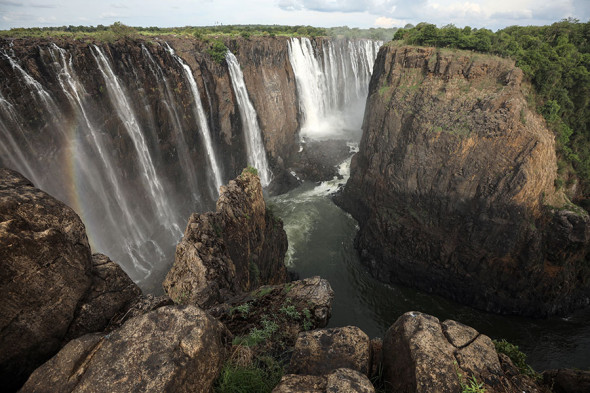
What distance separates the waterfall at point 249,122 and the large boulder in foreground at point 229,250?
14841 mm

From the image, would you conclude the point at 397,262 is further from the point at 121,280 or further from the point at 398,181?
the point at 121,280

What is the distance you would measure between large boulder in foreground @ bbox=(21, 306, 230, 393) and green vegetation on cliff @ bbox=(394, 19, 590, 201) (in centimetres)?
2451

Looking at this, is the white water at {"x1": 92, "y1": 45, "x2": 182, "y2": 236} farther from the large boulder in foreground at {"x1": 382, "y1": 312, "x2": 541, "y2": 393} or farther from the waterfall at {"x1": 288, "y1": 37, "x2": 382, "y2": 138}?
the waterfall at {"x1": 288, "y1": 37, "x2": 382, "y2": 138}

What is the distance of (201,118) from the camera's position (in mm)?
26688

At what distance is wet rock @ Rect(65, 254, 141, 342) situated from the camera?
5.08 metres

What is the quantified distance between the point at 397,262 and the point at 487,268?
19.5 feet

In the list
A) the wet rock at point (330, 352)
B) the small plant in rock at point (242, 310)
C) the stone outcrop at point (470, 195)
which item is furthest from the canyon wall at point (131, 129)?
the wet rock at point (330, 352)

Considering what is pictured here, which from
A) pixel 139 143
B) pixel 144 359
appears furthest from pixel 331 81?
pixel 144 359

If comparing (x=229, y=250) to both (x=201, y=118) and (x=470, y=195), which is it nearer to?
(x=470, y=195)

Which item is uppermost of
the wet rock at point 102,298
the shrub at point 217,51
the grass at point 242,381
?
the shrub at point 217,51

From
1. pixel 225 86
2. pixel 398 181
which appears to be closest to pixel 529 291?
pixel 398 181

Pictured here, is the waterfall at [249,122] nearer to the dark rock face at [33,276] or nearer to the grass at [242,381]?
the dark rock face at [33,276]

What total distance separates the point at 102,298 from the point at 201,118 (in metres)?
23.7

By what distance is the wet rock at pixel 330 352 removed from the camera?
5.34 metres
